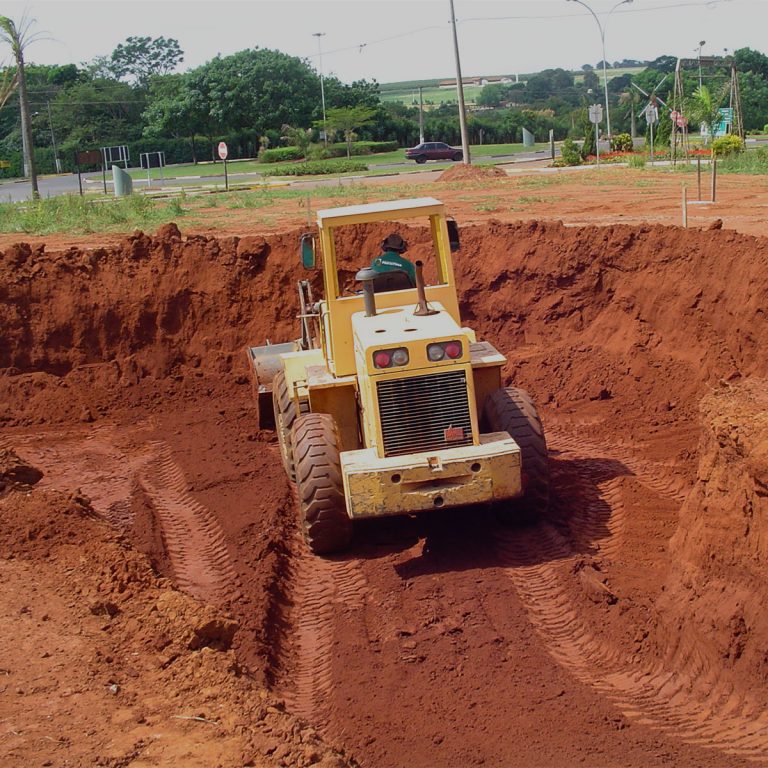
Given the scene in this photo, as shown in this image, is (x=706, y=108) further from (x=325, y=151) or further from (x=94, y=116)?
(x=94, y=116)

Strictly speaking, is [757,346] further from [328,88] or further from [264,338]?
[328,88]

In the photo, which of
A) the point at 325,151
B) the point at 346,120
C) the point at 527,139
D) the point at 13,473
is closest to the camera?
the point at 13,473

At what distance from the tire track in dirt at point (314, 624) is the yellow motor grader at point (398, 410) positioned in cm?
30

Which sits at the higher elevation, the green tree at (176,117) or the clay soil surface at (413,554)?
the green tree at (176,117)

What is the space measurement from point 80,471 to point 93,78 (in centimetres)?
8657

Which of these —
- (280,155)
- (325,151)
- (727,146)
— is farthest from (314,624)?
(280,155)

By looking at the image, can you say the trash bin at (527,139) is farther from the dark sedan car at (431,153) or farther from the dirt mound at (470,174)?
the dirt mound at (470,174)

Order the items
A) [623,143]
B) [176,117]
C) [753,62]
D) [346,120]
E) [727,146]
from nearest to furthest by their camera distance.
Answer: [727,146], [623,143], [346,120], [176,117], [753,62]

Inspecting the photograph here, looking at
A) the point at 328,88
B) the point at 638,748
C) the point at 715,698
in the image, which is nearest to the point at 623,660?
the point at 715,698

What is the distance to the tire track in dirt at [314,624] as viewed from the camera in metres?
7.14

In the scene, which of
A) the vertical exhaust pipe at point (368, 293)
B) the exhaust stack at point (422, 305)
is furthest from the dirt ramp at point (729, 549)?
the vertical exhaust pipe at point (368, 293)

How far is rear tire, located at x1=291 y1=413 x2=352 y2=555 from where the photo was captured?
30.5ft

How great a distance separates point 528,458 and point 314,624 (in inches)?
97.6

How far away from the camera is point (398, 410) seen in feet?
29.7
